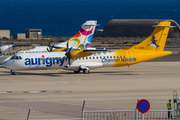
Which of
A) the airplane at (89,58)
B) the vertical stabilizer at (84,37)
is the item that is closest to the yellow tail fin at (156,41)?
the airplane at (89,58)

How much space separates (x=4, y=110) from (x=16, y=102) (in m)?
2.64

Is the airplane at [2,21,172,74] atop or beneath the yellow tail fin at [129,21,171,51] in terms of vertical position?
beneath

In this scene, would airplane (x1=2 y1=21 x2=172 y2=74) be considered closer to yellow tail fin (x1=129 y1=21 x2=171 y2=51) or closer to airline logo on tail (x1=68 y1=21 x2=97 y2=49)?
yellow tail fin (x1=129 y1=21 x2=171 y2=51)

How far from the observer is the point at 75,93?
89.6ft

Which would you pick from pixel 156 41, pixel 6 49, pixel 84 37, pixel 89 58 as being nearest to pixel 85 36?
pixel 84 37

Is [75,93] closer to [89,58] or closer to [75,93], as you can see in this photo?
[75,93]

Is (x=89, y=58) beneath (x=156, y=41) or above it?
beneath

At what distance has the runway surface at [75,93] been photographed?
20.6 m

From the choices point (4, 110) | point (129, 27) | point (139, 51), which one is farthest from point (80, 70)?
point (129, 27)

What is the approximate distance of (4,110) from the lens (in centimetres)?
2059

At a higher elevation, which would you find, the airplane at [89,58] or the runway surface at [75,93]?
the airplane at [89,58]

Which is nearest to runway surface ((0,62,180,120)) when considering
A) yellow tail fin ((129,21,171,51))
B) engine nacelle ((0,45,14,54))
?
yellow tail fin ((129,21,171,51))

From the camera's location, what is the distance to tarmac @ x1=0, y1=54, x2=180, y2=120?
20609 millimetres

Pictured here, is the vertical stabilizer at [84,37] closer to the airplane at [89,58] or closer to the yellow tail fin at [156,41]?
the airplane at [89,58]
